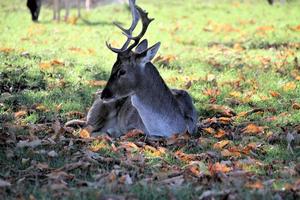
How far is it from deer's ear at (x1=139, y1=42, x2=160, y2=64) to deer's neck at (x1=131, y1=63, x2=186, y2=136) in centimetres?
13

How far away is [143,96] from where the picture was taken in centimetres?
691

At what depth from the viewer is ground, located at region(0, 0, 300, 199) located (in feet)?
15.6

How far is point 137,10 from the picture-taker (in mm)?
7055

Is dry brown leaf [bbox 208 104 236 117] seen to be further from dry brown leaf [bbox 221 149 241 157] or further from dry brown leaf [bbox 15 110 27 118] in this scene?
dry brown leaf [bbox 15 110 27 118]

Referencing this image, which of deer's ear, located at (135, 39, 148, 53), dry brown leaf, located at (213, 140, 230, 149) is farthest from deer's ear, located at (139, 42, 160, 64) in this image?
dry brown leaf, located at (213, 140, 230, 149)

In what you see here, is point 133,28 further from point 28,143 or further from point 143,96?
point 28,143

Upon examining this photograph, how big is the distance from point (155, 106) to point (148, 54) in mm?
589

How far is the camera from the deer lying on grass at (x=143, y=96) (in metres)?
6.77

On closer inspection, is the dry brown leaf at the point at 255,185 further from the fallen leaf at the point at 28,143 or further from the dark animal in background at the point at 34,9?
the dark animal in background at the point at 34,9

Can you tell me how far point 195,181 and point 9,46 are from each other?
799 cm

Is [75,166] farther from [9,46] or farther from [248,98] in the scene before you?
[9,46]

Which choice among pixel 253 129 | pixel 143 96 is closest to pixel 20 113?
pixel 143 96

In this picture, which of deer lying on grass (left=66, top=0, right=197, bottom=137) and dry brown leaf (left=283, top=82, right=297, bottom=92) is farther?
→ dry brown leaf (left=283, top=82, right=297, bottom=92)

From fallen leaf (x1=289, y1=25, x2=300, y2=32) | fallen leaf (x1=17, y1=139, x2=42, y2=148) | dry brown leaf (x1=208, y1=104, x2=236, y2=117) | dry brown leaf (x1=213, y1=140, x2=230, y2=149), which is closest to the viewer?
fallen leaf (x1=17, y1=139, x2=42, y2=148)
